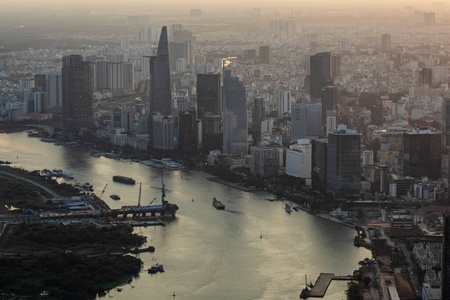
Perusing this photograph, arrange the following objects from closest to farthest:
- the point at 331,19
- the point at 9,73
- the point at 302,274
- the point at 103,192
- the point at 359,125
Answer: the point at 302,274, the point at 103,192, the point at 359,125, the point at 331,19, the point at 9,73

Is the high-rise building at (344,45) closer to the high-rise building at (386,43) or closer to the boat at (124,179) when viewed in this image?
the high-rise building at (386,43)

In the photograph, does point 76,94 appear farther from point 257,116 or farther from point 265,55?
point 265,55

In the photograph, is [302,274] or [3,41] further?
[3,41]

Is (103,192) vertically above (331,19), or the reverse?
(331,19)

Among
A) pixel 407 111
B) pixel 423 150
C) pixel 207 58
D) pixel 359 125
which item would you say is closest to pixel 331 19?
pixel 207 58

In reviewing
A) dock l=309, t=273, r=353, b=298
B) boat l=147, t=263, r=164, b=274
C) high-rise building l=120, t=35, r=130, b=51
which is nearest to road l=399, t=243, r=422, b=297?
dock l=309, t=273, r=353, b=298

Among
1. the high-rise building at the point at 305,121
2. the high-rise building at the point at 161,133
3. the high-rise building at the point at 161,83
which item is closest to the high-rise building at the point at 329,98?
the high-rise building at the point at 305,121

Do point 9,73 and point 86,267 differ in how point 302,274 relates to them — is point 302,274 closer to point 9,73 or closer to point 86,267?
point 86,267
